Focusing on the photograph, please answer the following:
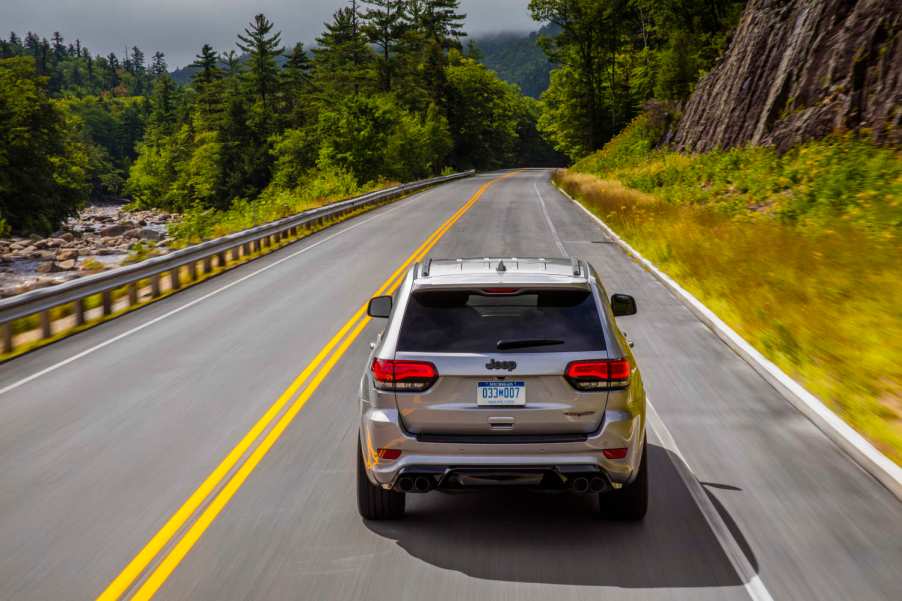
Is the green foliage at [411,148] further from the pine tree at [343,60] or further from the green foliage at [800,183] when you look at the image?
the green foliage at [800,183]

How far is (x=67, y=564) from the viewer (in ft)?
15.8

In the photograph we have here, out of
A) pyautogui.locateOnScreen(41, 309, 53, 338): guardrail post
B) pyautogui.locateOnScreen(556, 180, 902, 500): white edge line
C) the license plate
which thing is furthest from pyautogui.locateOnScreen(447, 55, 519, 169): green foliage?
the license plate

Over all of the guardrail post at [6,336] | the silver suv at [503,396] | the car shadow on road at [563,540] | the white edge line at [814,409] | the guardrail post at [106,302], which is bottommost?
the guardrail post at [106,302]

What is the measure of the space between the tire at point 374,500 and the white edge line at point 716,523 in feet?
6.31

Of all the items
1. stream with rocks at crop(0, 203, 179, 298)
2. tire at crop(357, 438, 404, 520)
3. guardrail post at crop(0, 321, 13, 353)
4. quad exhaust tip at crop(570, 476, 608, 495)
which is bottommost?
stream with rocks at crop(0, 203, 179, 298)

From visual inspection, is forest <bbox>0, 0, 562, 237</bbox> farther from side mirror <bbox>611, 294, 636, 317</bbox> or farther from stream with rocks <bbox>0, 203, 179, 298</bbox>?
side mirror <bbox>611, 294, 636, 317</bbox>

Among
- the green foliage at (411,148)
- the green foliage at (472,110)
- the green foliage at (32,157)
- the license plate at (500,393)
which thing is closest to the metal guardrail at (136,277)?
the license plate at (500,393)

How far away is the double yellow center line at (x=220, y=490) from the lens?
4617mm

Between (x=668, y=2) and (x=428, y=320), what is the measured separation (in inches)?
2132

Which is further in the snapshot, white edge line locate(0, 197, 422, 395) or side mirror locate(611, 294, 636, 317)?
white edge line locate(0, 197, 422, 395)

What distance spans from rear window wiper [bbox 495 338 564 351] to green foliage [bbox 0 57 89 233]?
177 ft

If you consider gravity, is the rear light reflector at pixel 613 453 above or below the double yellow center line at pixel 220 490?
above

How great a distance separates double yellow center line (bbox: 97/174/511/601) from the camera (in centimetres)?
462

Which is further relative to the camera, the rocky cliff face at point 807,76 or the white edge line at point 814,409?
the rocky cliff face at point 807,76
